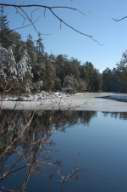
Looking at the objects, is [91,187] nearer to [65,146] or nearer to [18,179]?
[18,179]

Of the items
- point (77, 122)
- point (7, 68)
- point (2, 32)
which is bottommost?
point (77, 122)

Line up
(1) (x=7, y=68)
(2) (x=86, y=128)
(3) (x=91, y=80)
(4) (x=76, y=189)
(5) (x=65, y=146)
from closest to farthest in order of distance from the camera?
(1) (x=7, y=68) → (4) (x=76, y=189) → (5) (x=65, y=146) → (2) (x=86, y=128) → (3) (x=91, y=80)

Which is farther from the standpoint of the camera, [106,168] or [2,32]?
[106,168]

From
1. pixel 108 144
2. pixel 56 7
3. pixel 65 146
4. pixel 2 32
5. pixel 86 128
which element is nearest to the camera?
pixel 56 7

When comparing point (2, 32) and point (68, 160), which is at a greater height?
point (2, 32)

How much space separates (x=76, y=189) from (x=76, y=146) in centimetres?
450

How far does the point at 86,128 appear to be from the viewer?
16406mm

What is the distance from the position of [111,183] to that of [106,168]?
126cm

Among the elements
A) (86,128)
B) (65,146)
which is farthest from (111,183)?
(86,128)

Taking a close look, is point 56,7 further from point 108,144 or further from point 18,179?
point 108,144

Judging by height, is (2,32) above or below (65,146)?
above

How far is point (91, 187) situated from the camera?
24.7ft

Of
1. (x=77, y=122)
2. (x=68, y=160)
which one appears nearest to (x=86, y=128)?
(x=77, y=122)

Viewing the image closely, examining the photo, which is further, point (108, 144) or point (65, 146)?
point (108, 144)
